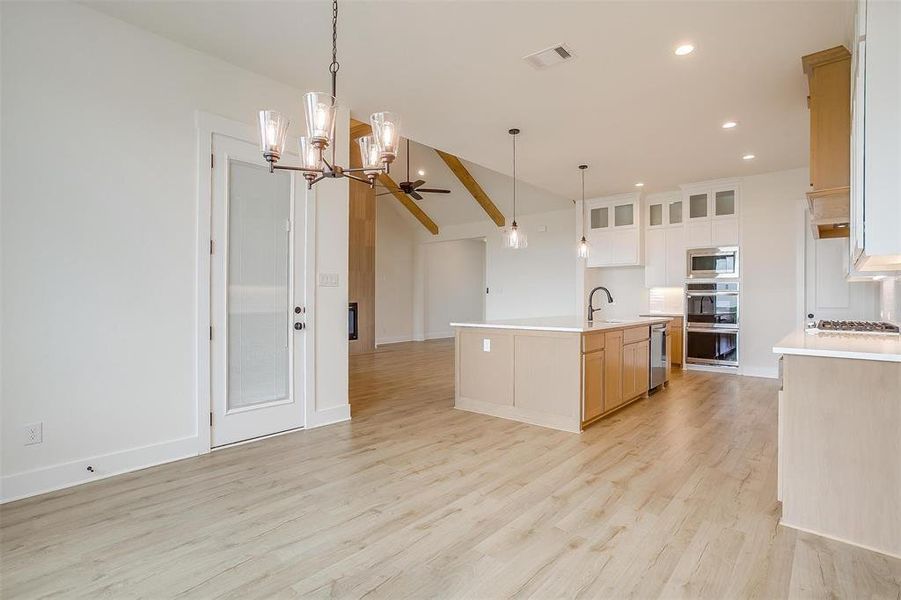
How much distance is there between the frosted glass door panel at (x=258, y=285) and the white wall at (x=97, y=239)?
288 millimetres

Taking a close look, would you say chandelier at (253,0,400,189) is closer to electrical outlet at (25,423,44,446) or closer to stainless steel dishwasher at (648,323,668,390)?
electrical outlet at (25,423,44,446)

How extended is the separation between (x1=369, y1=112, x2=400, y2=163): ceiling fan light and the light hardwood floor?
72.7 inches

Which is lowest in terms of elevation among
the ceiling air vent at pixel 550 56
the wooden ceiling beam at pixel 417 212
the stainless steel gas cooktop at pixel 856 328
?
the stainless steel gas cooktop at pixel 856 328

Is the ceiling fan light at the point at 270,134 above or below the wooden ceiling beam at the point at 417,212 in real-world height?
below

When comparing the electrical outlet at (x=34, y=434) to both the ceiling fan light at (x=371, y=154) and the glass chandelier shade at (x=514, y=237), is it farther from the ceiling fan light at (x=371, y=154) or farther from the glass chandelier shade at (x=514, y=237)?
the glass chandelier shade at (x=514, y=237)

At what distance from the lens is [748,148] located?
17.0ft

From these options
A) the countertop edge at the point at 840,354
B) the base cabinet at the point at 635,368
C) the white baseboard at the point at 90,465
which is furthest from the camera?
the base cabinet at the point at 635,368

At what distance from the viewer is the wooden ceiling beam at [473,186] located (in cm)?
849

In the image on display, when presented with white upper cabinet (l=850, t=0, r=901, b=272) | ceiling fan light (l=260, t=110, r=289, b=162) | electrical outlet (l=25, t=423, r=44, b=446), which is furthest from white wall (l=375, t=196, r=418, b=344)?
white upper cabinet (l=850, t=0, r=901, b=272)

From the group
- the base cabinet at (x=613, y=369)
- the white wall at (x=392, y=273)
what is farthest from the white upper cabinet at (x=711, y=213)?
the white wall at (x=392, y=273)

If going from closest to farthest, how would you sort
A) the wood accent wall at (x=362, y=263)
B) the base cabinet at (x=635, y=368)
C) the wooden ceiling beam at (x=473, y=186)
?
the base cabinet at (x=635, y=368)
the wooden ceiling beam at (x=473, y=186)
the wood accent wall at (x=362, y=263)

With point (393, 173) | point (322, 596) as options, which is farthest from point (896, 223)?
point (393, 173)

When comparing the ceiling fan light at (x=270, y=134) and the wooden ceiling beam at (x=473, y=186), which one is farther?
the wooden ceiling beam at (x=473, y=186)

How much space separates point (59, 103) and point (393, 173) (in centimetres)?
730
